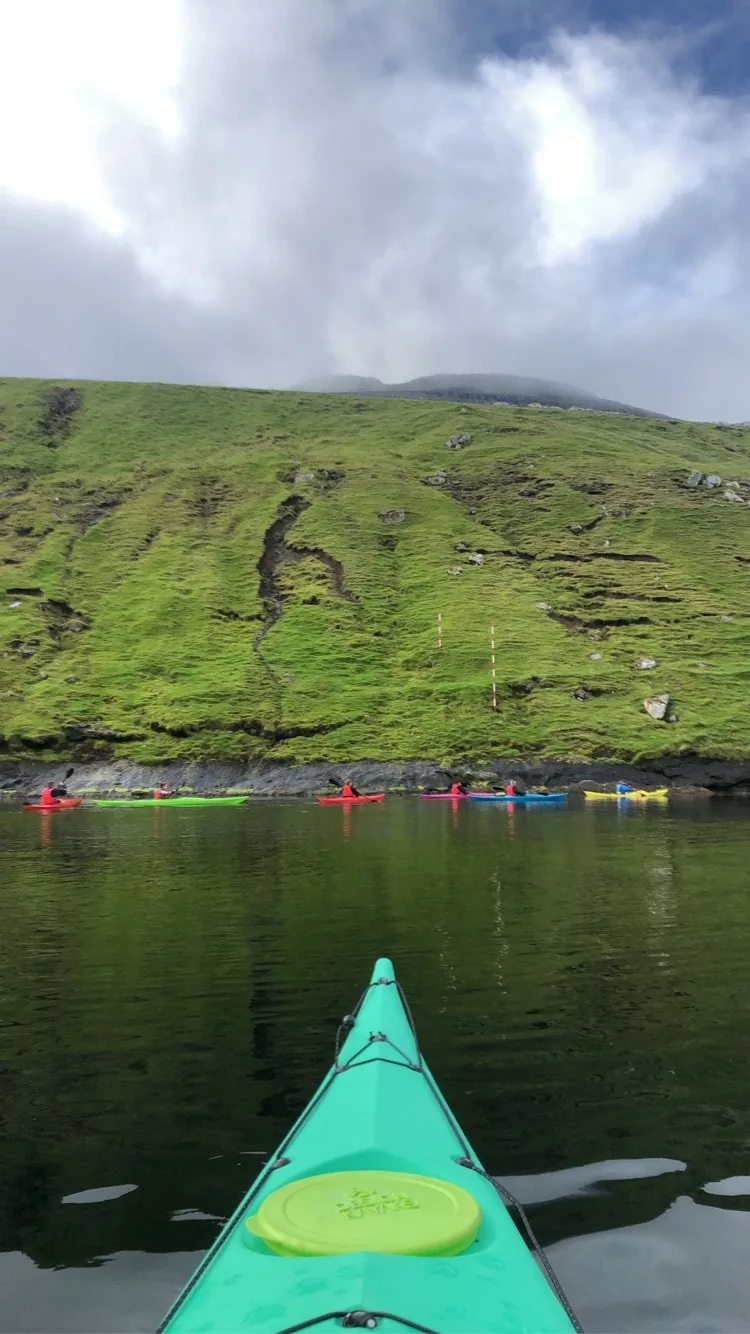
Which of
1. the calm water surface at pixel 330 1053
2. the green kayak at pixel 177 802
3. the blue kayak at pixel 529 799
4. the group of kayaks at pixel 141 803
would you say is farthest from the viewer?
the blue kayak at pixel 529 799

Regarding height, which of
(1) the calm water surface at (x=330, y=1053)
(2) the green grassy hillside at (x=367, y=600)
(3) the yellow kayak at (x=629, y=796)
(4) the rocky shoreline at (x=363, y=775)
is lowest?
(1) the calm water surface at (x=330, y=1053)

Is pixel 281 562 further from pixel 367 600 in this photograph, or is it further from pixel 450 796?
pixel 450 796

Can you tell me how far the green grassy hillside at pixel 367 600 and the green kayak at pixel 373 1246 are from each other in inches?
2907

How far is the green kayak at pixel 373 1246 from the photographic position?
15.9 ft

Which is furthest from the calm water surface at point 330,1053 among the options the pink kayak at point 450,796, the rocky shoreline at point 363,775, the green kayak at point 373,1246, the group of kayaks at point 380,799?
the rocky shoreline at point 363,775

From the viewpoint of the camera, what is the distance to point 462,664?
328 feet

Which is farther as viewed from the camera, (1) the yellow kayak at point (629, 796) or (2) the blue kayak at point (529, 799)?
(1) the yellow kayak at point (629, 796)

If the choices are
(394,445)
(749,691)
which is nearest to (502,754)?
(749,691)

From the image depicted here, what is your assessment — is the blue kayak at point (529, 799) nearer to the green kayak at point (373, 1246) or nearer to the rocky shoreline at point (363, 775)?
the rocky shoreline at point (363, 775)

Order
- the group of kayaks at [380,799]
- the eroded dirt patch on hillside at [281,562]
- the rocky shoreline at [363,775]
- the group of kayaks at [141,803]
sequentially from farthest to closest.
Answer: the eroded dirt patch on hillside at [281,562], the rocky shoreline at [363,775], the group of kayaks at [380,799], the group of kayaks at [141,803]

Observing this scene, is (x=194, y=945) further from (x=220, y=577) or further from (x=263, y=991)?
(x=220, y=577)

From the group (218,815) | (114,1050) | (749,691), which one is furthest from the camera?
(749,691)

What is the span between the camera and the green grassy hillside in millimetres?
85938

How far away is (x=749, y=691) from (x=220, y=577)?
74.2 m
